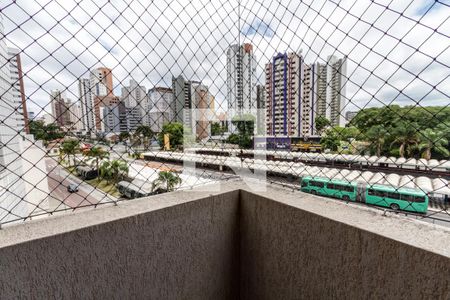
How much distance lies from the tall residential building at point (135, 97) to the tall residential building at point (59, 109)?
27 cm

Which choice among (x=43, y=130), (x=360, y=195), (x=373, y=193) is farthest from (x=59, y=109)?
(x=373, y=193)

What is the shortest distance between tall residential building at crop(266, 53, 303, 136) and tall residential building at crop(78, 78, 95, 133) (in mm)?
1064

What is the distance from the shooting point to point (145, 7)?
1.11 meters

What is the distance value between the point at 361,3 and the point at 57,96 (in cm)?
147

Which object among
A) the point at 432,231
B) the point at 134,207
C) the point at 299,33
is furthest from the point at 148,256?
the point at 299,33

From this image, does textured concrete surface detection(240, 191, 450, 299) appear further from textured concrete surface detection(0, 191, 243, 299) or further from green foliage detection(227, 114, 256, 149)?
green foliage detection(227, 114, 256, 149)

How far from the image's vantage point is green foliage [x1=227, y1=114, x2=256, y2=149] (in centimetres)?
171

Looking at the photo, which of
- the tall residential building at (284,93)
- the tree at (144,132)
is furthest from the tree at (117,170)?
the tall residential building at (284,93)

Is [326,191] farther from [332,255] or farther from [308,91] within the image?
[332,255]

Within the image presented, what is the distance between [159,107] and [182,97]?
0.84ft

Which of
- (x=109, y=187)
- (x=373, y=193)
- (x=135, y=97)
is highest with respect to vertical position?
(x=135, y=97)

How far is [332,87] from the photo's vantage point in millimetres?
1073

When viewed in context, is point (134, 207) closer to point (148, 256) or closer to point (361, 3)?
point (148, 256)

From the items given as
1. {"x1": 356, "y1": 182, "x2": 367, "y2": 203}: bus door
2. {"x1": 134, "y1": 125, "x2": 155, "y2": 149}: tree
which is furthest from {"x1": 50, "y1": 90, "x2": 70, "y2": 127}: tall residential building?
{"x1": 356, "y1": 182, "x2": 367, "y2": 203}: bus door
